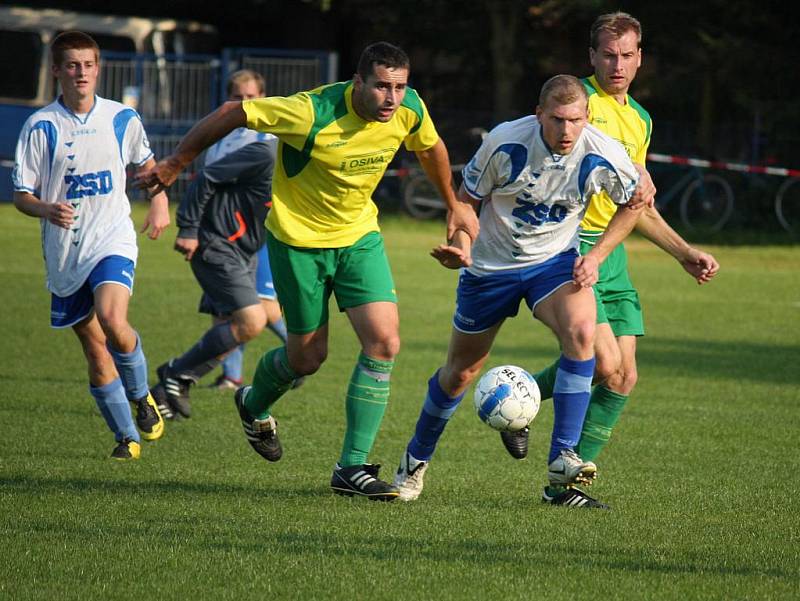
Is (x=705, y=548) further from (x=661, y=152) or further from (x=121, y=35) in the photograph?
(x=121, y=35)

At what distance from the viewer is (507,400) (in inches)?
258

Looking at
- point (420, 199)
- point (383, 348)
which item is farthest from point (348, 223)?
point (420, 199)

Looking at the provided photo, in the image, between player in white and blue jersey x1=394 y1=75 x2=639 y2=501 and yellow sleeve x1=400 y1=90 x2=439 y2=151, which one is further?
yellow sleeve x1=400 y1=90 x2=439 y2=151

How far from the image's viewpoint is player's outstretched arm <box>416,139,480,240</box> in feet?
21.2

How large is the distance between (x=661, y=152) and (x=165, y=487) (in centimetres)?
2137

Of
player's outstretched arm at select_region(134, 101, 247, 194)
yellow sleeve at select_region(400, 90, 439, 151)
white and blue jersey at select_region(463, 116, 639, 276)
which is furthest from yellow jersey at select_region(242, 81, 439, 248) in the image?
white and blue jersey at select_region(463, 116, 639, 276)

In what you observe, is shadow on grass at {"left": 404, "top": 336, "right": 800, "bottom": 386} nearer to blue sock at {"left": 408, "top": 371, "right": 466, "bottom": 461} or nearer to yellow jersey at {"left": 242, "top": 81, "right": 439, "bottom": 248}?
blue sock at {"left": 408, "top": 371, "right": 466, "bottom": 461}

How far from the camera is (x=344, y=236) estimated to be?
21.4 feet

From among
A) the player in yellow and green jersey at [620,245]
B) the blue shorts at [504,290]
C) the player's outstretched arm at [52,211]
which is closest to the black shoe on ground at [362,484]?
the blue shorts at [504,290]

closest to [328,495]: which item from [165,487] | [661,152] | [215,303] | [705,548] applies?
[165,487]

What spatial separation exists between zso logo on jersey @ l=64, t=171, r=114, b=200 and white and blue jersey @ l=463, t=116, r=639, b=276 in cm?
210

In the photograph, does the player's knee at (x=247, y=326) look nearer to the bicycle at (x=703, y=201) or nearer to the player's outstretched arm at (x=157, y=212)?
the player's outstretched arm at (x=157, y=212)

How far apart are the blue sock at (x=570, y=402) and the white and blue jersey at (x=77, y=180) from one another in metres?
2.53

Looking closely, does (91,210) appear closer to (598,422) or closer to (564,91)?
(564,91)
